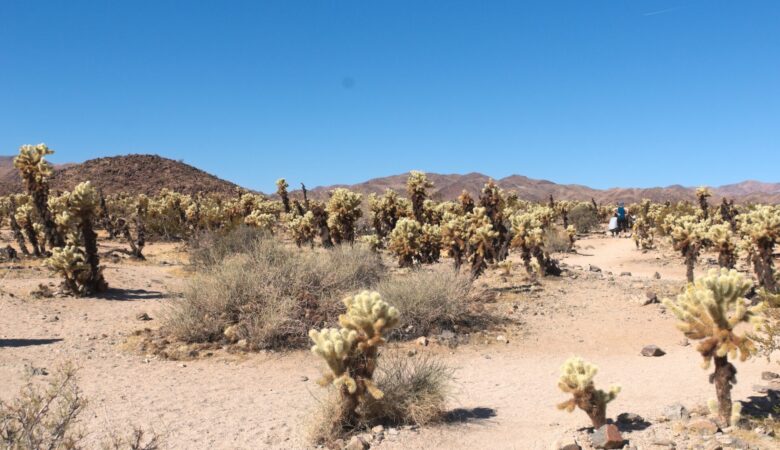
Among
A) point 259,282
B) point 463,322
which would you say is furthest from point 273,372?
point 463,322

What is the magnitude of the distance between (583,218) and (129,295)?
35.4 metres

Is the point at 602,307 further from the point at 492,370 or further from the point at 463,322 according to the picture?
the point at 492,370

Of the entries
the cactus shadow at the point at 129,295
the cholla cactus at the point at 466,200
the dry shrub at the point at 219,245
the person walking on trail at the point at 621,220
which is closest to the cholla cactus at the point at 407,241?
the cholla cactus at the point at 466,200

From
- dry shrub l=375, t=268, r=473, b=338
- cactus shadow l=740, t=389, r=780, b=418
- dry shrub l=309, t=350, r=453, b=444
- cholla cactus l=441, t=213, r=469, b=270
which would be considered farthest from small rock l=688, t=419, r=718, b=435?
cholla cactus l=441, t=213, r=469, b=270

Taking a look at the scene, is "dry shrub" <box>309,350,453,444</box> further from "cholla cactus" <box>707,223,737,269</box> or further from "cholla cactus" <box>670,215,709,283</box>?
"cholla cactus" <box>707,223,737,269</box>

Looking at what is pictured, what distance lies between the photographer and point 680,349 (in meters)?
9.65

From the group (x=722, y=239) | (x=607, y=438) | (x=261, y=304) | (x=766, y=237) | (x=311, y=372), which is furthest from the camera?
(x=722, y=239)

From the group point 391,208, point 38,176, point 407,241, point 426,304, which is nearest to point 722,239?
point 407,241

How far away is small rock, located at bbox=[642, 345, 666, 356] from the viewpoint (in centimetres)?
946

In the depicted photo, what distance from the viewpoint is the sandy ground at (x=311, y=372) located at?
5.98 metres

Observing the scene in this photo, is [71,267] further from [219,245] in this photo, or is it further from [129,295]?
[219,245]

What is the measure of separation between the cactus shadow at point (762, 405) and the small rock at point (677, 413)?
0.55 m

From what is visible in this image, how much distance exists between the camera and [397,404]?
606 cm

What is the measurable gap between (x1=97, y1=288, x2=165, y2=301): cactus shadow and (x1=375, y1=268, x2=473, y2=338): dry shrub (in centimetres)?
644
